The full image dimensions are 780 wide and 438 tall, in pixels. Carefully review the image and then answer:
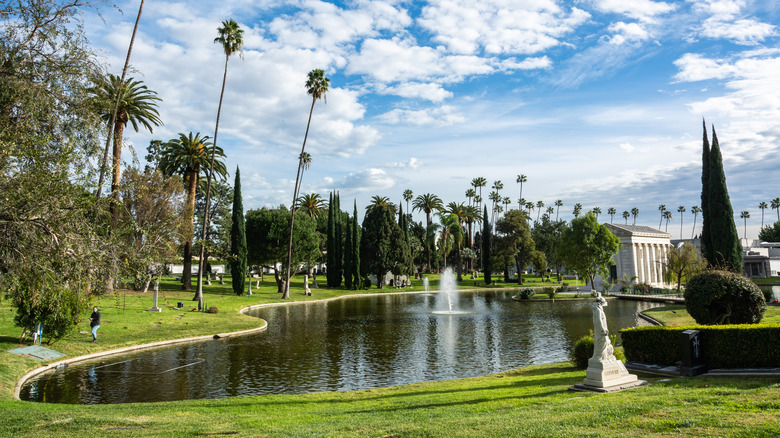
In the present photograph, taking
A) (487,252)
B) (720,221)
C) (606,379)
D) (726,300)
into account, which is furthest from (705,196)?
(606,379)

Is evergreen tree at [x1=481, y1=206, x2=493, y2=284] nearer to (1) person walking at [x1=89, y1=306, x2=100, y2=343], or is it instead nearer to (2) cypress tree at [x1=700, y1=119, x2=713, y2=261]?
(2) cypress tree at [x1=700, y1=119, x2=713, y2=261]

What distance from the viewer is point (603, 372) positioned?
42.8ft

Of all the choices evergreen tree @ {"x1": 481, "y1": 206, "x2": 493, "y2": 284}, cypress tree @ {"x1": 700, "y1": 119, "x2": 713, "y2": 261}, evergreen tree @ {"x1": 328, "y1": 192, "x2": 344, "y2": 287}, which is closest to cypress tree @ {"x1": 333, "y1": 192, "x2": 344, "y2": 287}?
evergreen tree @ {"x1": 328, "y1": 192, "x2": 344, "y2": 287}

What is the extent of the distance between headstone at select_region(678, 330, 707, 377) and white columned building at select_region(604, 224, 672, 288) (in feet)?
203

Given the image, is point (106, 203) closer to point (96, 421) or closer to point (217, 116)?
point (96, 421)

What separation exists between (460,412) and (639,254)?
74313 mm

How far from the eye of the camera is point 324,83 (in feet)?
180

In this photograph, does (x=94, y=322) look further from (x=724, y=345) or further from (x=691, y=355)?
(x=724, y=345)

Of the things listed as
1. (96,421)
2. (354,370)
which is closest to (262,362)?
(354,370)

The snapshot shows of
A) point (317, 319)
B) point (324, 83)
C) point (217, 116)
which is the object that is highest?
point (324, 83)

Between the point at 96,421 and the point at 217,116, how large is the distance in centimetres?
3774

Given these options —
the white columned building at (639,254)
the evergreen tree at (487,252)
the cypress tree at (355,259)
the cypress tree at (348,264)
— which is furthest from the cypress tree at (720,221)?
the cypress tree at (348,264)

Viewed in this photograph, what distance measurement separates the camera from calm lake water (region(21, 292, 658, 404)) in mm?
16750

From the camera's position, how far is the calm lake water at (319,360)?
1675 centimetres
